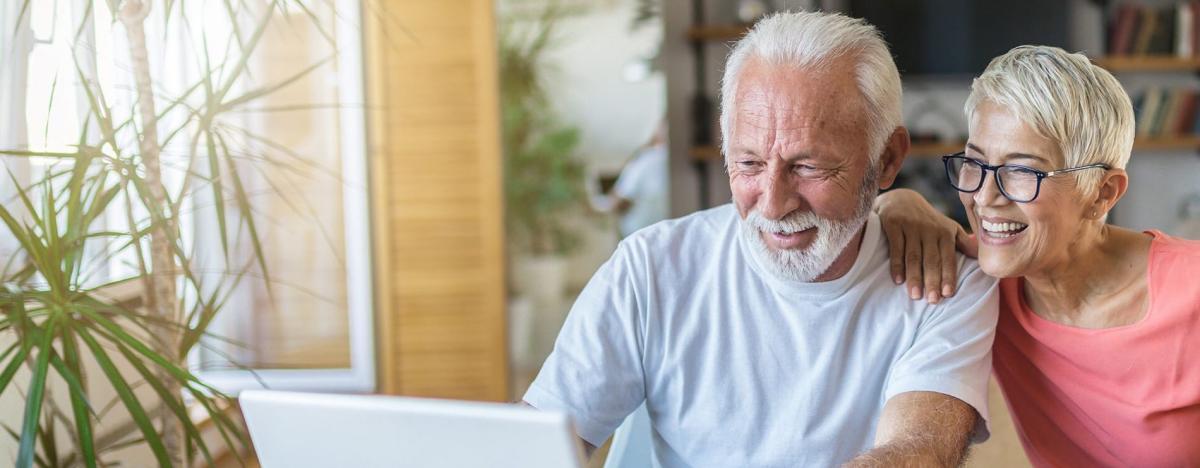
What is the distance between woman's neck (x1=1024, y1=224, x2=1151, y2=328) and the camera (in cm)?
154

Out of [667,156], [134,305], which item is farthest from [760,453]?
[667,156]

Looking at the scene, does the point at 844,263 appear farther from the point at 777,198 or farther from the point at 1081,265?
the point at 1081,265

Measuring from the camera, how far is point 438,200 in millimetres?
4570

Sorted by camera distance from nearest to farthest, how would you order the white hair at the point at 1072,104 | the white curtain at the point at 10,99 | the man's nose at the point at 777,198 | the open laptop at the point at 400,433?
the open laptop at the point at 400,433, the white hair at the point at 1072,104, the man's nose at the point at 777,198, the white curtain at the point at 10,99

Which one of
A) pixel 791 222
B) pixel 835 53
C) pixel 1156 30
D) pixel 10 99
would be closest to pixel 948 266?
pixel 791 222

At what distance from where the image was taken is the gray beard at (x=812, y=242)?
1592 mm

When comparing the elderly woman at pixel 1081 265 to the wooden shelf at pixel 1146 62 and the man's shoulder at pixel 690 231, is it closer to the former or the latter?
the man's shoulder at pixel 690 231

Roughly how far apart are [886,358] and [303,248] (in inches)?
145

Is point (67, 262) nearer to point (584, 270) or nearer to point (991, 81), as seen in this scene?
point (991, 81)

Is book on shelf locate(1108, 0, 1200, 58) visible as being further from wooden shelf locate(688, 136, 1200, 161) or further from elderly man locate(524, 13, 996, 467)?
elderly man locate(524, 13, 996, 467)

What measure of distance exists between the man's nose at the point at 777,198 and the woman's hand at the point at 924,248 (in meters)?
0.22

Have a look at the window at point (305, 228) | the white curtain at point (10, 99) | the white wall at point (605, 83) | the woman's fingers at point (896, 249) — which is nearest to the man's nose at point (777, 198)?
the woman's fingers at point (896, 249)

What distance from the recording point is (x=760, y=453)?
1.64 metres

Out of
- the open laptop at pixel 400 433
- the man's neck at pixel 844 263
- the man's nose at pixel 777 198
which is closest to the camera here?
the open laptop at pixel 400 433
